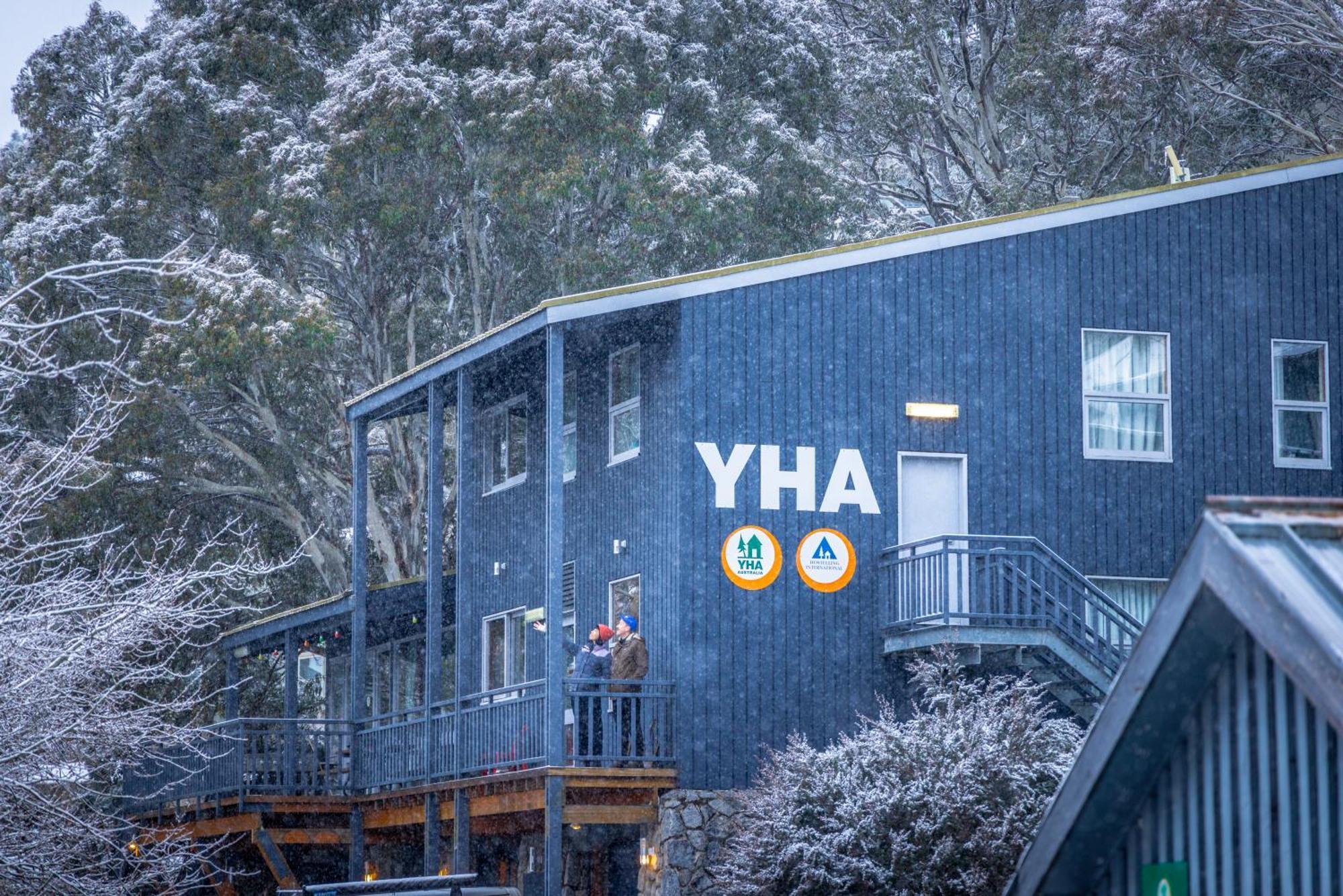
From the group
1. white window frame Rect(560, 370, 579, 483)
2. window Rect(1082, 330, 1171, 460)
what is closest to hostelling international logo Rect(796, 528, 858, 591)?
window Rect(1082, 330, 1171, 460)

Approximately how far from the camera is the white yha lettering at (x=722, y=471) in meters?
20.5

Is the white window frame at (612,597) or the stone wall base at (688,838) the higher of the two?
the white window frame at (612,597)

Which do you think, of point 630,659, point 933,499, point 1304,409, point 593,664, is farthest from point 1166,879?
point 1304,409

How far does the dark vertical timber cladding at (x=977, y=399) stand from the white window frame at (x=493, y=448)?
4.51m

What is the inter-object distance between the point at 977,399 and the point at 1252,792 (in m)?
14.8

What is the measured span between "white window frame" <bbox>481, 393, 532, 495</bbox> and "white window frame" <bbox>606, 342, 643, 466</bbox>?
2.38 meters

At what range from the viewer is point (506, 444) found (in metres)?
26.3

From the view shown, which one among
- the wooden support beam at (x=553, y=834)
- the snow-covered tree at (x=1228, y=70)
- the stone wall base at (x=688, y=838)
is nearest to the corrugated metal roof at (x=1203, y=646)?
the stone wall base at (x=688, y=838)

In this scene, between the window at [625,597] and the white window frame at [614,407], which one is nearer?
the window at [625,597]

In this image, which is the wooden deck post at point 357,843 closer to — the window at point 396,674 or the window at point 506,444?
the window at point 506,444

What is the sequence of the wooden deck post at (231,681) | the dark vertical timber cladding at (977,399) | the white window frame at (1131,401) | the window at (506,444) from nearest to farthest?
the dark vertical timber cladding at (977,399) < the white window frame at (1131,401) < the window at (506,444) < the wooden deck post at (231,681)

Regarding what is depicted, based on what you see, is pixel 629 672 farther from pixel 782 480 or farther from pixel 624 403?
pixel 624 403

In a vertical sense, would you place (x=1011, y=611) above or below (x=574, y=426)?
below

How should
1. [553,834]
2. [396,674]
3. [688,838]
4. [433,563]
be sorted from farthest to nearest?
[396,674] → [433,563] → [688,838] → [553,834]
